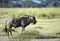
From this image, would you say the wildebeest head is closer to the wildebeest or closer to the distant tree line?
the wildebeest

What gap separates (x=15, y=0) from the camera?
9.41ft

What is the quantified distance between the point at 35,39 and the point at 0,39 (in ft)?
1.65

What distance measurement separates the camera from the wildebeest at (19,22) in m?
→ 2.81

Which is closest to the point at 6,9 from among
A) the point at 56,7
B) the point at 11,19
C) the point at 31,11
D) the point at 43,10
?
the point at 11,19

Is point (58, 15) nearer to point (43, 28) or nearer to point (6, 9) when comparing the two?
point (43, 28)

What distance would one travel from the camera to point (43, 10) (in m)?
2.82

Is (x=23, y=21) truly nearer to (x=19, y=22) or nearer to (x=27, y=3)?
(x=19, y=22)

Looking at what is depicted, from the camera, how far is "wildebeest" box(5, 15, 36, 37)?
2.81 meters

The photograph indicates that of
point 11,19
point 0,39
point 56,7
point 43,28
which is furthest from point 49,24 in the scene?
point 0,39

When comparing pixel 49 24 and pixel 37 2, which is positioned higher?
→ pixel 37 2

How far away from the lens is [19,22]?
9.33ft

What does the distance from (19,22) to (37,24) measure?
27 cm

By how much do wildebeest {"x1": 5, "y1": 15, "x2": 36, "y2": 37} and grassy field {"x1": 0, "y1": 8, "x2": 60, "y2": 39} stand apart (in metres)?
0.05

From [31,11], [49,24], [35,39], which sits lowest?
[35,39]
